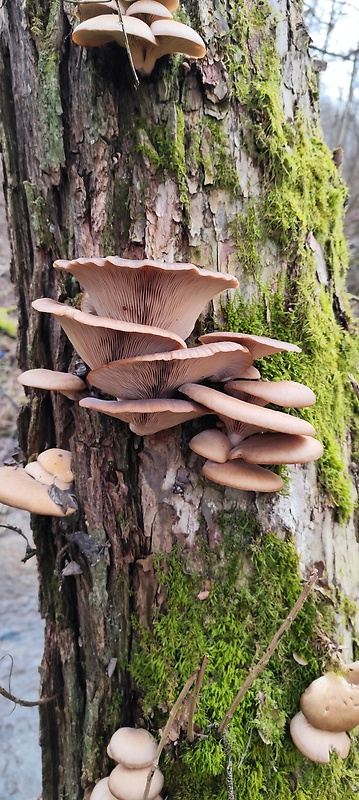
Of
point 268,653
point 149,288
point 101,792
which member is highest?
point 149,288

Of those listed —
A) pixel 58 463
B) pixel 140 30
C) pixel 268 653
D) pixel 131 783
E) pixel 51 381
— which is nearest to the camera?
pixel 268 653

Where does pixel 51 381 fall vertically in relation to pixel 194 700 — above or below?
above

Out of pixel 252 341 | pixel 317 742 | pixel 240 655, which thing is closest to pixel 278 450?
pixel 252 341

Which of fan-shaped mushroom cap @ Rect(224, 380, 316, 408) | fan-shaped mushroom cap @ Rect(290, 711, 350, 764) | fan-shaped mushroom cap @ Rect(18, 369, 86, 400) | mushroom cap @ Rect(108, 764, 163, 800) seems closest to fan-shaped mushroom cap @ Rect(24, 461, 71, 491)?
fan-shaped mushroom cap @ Rect(18, 369, 86, 400)

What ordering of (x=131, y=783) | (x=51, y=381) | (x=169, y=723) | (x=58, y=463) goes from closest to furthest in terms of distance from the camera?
1. (x=169, y=723)
2. (x=131, y=783)
3. (x=51, y=381)
4. (x=58, y=463)

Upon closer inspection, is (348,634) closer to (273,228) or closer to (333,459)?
(333,459)

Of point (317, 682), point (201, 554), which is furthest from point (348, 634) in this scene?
point (201, 554)

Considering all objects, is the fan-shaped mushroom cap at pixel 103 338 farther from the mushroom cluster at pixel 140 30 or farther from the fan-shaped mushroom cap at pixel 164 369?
the mushroom cluster at pixel 140 30

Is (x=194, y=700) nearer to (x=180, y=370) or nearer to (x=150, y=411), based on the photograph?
(x=150, y=411)

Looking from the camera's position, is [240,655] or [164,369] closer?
[164,369]
